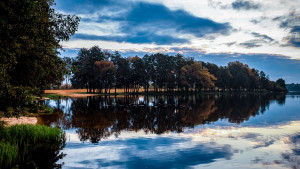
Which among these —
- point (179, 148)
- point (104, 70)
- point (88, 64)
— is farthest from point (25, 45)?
point (88, 64)

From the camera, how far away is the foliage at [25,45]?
472 inches

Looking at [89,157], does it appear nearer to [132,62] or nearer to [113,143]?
[113,143]

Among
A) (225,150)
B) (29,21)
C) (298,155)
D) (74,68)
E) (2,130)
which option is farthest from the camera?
(74,68)

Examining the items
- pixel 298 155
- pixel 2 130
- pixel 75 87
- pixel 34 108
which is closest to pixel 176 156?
pixel 298 155

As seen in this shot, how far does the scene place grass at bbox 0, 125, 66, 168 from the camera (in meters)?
12.5

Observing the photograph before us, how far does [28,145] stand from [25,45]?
685 centimetres

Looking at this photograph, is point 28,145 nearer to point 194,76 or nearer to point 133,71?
point 133,71

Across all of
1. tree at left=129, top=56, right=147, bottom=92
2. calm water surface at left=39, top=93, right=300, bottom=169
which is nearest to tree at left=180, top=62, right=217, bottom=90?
tree at left=129, top=56, right=147, bottom=92

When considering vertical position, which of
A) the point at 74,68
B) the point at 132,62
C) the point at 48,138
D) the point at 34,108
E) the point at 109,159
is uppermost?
the point at 132,62

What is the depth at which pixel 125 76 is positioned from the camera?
124000 millimetres

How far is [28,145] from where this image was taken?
15461mm

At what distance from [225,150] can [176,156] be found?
450cm

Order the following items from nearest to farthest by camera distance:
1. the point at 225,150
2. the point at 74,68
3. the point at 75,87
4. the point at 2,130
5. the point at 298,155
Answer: the point at 2,130, the point at 298,155, the point at 225,150, the point at 74,68, the point at 75,87

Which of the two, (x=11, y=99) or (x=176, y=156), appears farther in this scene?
(x=176, y=156)
